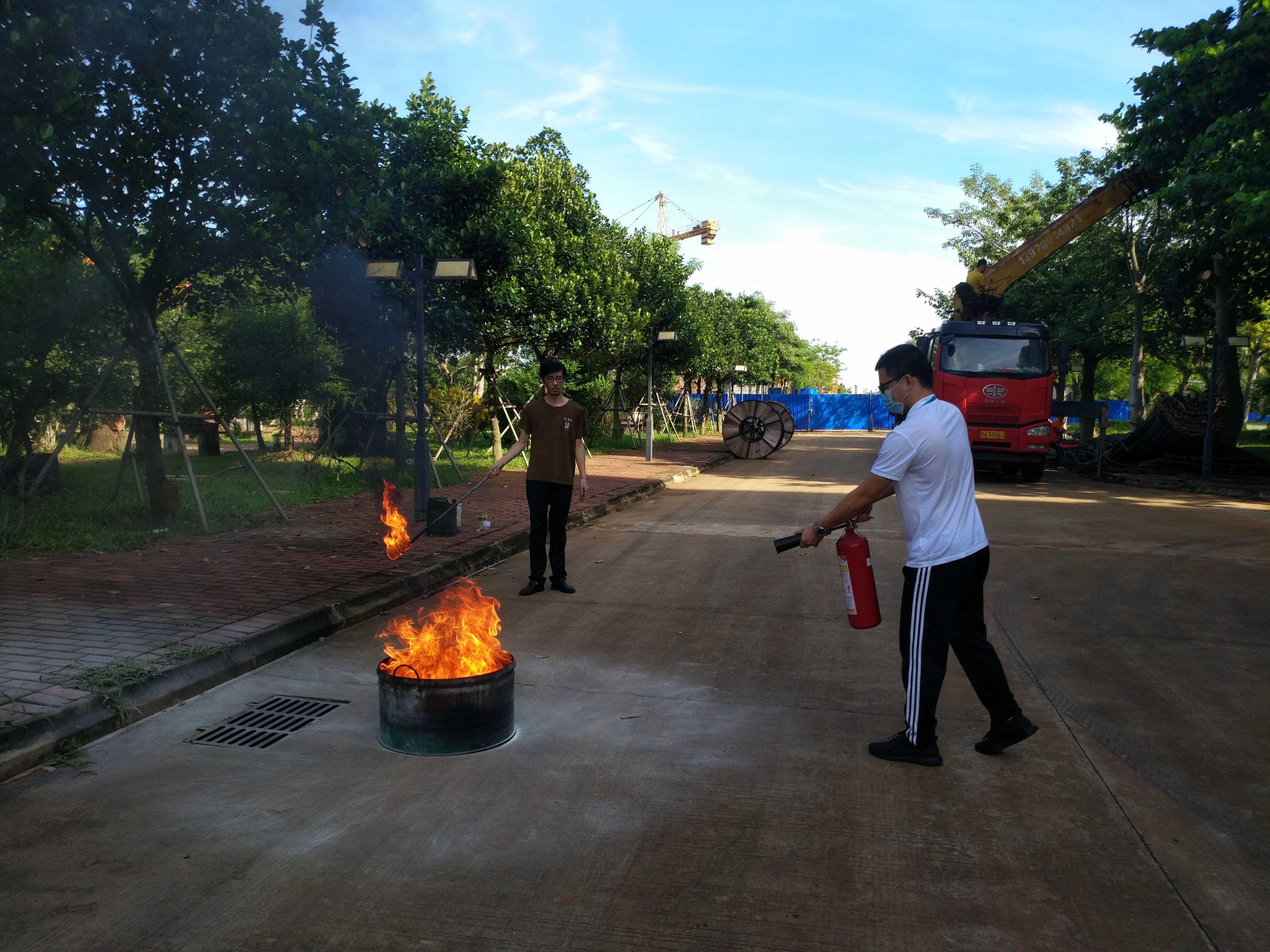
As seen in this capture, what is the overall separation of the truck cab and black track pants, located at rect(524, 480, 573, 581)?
13.2 m

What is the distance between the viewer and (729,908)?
3053mm

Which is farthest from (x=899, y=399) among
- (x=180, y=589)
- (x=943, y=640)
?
(x=180, y=589)

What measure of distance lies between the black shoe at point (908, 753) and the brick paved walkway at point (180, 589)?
13.1 feet

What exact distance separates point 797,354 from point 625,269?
173 ft

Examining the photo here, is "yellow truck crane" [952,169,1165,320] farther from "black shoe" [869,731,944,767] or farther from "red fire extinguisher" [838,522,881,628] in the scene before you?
"black shoe" [869,731,944,767]

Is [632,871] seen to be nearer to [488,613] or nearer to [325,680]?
[488,613]

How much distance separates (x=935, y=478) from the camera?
4242mm

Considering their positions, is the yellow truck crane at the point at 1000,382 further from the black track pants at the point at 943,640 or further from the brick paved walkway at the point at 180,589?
the black track pants at the point at 943,640

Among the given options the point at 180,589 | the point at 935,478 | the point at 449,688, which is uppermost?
the point at 935,478

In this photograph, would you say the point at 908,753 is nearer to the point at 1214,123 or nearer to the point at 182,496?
the point at 182,496

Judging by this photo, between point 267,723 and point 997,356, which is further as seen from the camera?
point 997,356

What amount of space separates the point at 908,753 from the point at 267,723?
3.24 metres

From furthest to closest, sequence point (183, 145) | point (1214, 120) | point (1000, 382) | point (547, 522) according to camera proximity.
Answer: point (1000, 382) < point (1214, 120) < point (183, 145) < point (547, 522)

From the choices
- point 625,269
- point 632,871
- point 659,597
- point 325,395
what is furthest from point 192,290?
point 625,269
